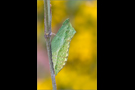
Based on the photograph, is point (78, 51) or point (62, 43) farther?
point (78, 51)

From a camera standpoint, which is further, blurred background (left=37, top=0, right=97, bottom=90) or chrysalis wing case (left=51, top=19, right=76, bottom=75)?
blurred background (left=37, top=0, right=97, bottom=90)

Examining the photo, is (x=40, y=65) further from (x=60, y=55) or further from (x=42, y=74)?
(x=60, y=55)

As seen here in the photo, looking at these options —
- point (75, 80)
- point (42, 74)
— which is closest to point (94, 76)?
point (75, 80)

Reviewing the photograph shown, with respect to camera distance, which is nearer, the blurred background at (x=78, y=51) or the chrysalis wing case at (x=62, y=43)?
the chrysalis wing case at (x=62, y=43)
